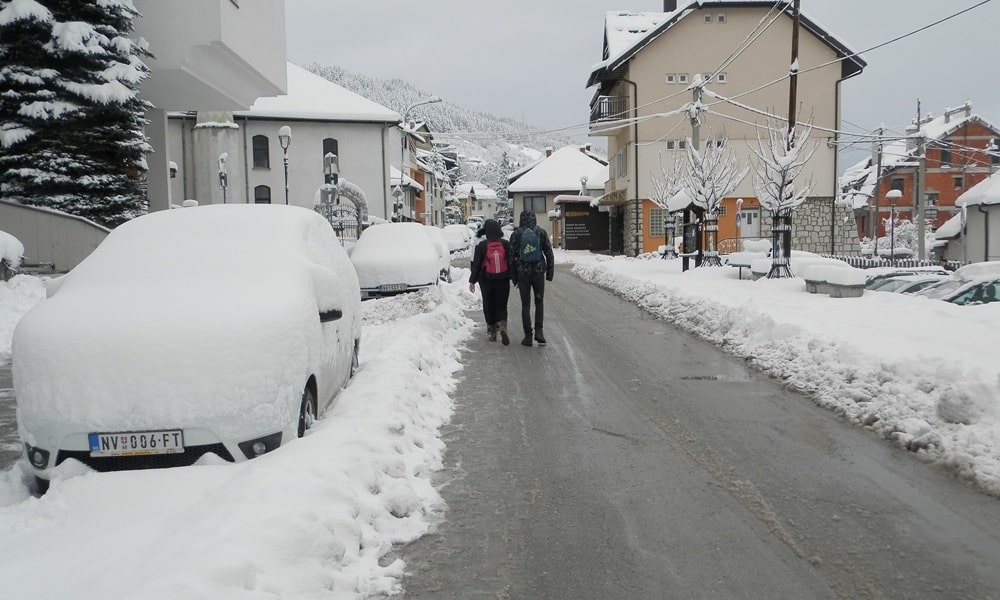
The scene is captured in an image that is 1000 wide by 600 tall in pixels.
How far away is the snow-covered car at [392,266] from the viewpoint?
599 inches

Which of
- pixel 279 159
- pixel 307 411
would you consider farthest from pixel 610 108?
pixel 307 411

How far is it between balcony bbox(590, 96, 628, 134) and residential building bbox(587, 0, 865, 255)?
30cm

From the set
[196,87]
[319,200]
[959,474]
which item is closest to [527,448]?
[959,474]

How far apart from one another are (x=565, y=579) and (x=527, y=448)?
2.27m

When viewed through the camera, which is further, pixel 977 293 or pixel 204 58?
pixel 204 58

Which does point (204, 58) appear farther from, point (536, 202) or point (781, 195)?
point (536, 202)

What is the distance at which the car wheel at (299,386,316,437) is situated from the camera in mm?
5289

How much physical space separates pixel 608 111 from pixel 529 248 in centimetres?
3533

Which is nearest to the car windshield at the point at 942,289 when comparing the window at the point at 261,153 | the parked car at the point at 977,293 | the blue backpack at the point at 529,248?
the parked car at the point at 977,293

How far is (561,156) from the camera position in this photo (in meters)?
80.2

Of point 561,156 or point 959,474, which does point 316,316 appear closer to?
point 959,474

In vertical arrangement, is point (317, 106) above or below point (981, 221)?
above

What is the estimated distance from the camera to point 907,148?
66250 millimetres

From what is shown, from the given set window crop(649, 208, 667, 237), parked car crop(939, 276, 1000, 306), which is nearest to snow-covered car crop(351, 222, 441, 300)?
parked car crop(939, 276, 1000, 306)
